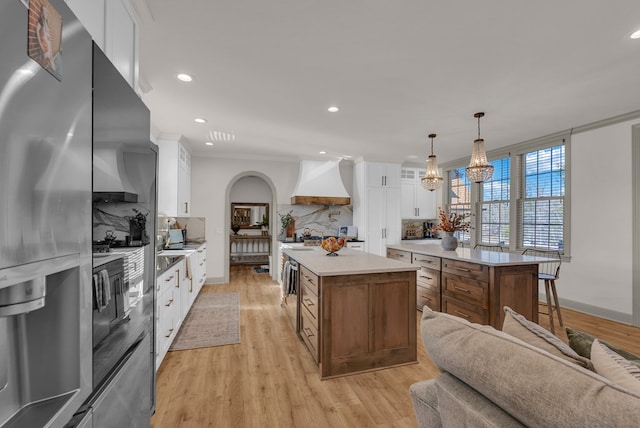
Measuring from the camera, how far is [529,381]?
0.74m

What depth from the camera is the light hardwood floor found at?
1948 millimetres

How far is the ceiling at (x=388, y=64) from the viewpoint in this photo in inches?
75.2

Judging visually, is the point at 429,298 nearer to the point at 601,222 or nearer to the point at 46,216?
the point at 601,222

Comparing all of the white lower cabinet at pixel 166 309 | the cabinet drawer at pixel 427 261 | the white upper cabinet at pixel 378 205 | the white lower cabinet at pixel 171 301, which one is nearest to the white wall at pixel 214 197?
the white lower cabinet at pixel 171 301

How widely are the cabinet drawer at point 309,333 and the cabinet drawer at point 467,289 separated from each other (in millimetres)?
1768

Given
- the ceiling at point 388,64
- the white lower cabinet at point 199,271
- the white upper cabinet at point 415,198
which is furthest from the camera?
the white upper cabinet at point 415,198

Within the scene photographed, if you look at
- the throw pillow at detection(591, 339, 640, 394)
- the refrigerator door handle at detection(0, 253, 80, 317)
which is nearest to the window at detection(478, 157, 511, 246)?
the throw pillow at detection(591, 339, 640, 394)

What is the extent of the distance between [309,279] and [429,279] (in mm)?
1834

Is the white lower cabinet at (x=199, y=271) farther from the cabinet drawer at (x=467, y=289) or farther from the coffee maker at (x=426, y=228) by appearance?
the coffee maker at (x=426, y=228)

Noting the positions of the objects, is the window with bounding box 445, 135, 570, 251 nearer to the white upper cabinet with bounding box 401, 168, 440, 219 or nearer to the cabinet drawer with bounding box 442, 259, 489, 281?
the white upper cabinet with bounding box 401, 168, 440, 219

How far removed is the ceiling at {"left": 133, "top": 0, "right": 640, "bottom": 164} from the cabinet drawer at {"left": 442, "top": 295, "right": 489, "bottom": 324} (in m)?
2.24

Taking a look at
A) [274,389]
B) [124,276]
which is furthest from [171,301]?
[124,276]

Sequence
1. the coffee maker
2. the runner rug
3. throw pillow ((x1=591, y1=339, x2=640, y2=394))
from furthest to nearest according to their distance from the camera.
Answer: the coffee maker, the runner rug, throw pillow ((x1=591, y1=339, x2=640, y2=394))

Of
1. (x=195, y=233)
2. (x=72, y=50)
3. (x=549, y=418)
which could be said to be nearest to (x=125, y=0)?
(x=72, y=50)
